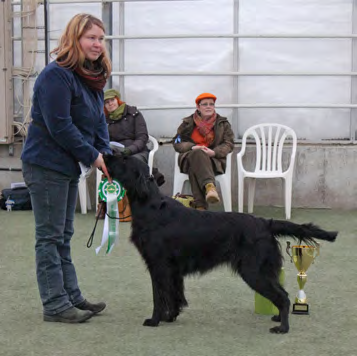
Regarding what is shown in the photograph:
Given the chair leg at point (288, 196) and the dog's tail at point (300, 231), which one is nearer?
the dog's tail at point (300, 231)

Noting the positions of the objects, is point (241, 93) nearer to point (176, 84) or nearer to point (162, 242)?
point (176, 84)

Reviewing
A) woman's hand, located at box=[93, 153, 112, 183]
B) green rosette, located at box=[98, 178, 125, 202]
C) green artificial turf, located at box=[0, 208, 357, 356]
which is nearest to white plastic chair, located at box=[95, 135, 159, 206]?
green artificial turf, located at box=[0, 208, 357, 356]

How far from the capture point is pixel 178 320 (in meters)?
3.94

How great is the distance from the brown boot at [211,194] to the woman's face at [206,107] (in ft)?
2.49

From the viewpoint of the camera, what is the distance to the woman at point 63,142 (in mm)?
3596

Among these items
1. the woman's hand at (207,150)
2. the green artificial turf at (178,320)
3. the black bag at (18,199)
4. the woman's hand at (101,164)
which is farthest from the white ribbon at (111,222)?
the black bag at (18,199)

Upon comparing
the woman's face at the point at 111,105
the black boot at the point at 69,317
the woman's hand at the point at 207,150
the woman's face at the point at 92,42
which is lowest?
the black boot at the point at 69,317

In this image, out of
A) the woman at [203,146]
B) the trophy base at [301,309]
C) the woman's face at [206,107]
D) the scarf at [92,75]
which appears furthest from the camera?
→ the woman's face at [206,107]

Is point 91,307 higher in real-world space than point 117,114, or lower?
lower

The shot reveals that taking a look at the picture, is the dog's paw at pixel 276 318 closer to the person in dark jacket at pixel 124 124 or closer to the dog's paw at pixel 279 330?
the dog's paw at pixel 279 330

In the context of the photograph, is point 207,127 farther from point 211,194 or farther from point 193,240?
point 193,240

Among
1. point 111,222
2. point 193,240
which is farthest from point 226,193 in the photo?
point 193,240

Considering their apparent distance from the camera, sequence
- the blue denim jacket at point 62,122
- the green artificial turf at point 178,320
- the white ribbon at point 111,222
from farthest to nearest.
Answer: the white ribbon at point 111,222
the blue denim jacket at point 62,122
the green artificial turf at point 178,320

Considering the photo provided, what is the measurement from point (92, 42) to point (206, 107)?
360cm
